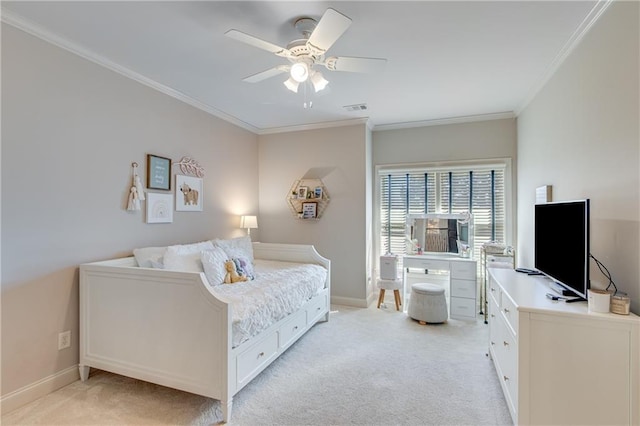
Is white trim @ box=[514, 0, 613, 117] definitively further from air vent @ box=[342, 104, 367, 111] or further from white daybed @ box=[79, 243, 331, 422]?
white daybed @ box=[79, 243, 331, 422]

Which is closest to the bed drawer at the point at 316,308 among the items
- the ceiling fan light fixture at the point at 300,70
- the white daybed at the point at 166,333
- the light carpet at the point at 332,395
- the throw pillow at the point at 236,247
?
the light carpet at the point at 332,395

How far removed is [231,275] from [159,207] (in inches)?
39.6

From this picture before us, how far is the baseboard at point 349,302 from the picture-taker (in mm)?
4069

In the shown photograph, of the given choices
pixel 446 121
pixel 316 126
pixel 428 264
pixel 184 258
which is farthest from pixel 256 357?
pixel 446 121

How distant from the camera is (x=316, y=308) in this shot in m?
3.29

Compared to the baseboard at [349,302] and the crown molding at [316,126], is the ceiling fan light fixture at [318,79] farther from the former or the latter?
the baseboard at [349,302]

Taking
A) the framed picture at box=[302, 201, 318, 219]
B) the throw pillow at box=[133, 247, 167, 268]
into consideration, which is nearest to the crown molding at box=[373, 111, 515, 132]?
the framed picture at box=[302, 201, 318, 219]

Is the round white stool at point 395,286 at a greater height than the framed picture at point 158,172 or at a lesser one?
lesser

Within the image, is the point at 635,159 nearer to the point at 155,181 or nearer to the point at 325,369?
the point at 325,369

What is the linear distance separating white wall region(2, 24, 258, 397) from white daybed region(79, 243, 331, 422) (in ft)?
0.62

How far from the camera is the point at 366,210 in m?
4.12

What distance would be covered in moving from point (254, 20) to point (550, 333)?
255 cm

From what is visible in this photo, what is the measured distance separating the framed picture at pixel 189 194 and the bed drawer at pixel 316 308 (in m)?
1.70

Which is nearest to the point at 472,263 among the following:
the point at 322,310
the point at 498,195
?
the point at 498,195
